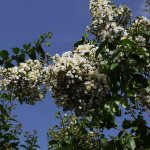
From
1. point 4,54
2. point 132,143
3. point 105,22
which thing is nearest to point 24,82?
point 4,54

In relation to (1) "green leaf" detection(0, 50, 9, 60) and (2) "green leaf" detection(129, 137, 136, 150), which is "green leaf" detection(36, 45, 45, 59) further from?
(2) "green leaf" detection(129, 137, 136, 150)

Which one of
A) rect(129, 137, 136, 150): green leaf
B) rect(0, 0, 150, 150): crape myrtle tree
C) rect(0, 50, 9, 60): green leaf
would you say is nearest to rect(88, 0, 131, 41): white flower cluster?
rect(0, 0, 150, 150): crape myrtle tree

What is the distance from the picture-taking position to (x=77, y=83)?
406 cm

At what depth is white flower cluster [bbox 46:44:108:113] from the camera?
13.0 feet

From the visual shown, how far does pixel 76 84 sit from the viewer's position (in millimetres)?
4059

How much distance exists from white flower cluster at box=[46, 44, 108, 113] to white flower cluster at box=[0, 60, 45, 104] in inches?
13.6

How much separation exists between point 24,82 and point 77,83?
759 millimetres

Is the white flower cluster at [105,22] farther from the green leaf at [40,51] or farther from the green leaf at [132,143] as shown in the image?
the green leaf at [132,143]

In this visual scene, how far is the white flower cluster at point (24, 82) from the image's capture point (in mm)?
4500

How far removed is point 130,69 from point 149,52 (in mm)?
284

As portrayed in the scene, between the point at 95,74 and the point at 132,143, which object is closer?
the point at 95,74

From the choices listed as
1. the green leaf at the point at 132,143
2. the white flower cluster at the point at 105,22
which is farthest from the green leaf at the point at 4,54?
the green leaf at the point at 132,143

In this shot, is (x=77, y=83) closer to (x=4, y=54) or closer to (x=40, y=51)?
A: (x=40, y=51)

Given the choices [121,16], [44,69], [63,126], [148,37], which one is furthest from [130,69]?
[63,126]
